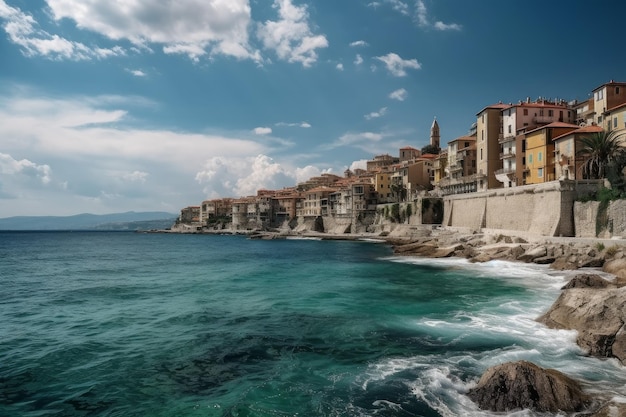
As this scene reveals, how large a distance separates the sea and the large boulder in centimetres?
40

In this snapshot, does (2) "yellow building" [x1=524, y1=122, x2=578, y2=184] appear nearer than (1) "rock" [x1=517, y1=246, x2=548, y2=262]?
No

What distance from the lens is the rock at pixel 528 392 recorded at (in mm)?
7893

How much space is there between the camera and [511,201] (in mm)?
41188

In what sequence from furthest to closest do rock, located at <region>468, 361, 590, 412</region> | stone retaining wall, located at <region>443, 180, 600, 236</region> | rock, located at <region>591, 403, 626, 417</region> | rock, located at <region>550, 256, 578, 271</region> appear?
stone retaining wall, located at <region>443, 180, 600, 236</region>
rock, located at <region>550, 256, 578, 271</region>
rock, located at <region>468, 361, 590, 412</region>
rock, located at <region>591, 403, 626, 417</region>

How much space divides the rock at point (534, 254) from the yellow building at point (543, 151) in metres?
12.6

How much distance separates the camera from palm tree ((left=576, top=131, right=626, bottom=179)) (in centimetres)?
3375

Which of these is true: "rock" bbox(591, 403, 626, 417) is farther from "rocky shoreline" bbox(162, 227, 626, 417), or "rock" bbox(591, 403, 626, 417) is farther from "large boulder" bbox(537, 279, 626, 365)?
"large boulder" bbox(537, 279, 626, 365)

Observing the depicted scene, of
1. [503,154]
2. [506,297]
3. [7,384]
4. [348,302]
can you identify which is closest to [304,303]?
[348,302]

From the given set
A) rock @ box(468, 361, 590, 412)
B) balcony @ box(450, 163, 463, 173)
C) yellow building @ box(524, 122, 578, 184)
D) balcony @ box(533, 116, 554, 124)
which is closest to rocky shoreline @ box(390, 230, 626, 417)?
rock @ box(468, 361, 590, 412)

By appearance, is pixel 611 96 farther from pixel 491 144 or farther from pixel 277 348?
pixel 277 348

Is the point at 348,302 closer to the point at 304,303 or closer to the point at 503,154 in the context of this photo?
the point at 304,303

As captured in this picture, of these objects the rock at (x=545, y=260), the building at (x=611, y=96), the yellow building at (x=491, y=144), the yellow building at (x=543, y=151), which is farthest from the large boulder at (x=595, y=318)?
the yellow building at (x=491, y=144)

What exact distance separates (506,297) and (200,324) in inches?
556

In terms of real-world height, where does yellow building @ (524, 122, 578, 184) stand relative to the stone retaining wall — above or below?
above
